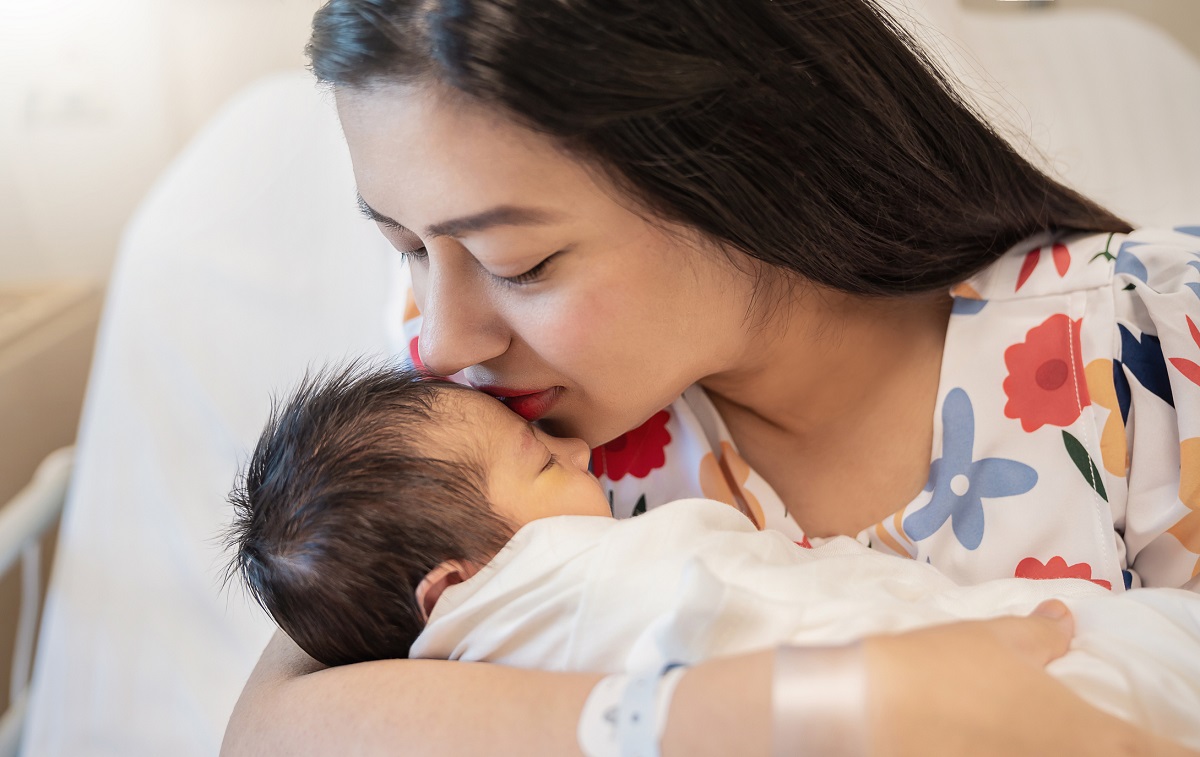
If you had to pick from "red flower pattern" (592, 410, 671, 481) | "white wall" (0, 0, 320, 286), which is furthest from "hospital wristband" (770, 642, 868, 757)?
"white wall" (0, 0, 320, 286)

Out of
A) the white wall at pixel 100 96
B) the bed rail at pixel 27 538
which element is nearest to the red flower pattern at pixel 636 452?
the bed rail at pixel 27 538

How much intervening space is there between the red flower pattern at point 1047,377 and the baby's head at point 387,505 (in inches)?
18.4

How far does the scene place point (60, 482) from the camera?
1535mm

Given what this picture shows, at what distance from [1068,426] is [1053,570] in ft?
0.49

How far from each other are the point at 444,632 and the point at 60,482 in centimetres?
103

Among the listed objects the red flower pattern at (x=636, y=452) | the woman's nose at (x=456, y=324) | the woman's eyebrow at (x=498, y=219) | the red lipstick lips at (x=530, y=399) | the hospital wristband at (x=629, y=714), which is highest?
the woman's eyebrow at (x=498, y=219)

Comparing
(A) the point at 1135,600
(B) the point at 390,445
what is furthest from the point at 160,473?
(A) the point at 1135,600

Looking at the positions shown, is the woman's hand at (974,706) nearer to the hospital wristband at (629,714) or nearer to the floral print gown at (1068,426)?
the hospital wristband at (629,714)

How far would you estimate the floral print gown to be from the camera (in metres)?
0.94

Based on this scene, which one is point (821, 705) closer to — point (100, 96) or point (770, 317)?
point (770, 317)

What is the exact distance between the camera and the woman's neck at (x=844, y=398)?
1110 millimetres

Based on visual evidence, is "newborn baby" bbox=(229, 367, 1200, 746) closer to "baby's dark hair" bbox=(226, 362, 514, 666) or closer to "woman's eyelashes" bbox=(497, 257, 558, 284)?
"baby's dark hair" bbox=(226, 362, 514, 666)

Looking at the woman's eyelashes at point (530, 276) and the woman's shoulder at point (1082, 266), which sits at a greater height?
the woman's eyelashes at point (530, 276)

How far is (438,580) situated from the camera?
839 mm
